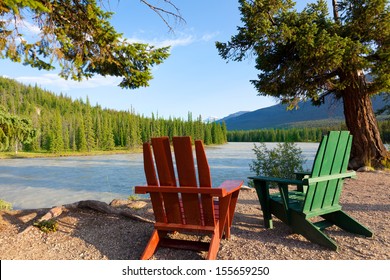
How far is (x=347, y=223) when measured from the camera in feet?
12.9

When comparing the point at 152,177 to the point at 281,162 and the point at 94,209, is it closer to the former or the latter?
the point at 94,209

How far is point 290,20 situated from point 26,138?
8782 millimetres

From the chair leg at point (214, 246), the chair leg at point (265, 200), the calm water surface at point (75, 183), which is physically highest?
the chair leg at point (265, 200)

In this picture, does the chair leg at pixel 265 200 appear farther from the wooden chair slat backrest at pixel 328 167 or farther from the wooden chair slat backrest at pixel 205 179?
the wooden chair slat backrest at pixel 205 179

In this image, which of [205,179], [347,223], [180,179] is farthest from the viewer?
[347,223]

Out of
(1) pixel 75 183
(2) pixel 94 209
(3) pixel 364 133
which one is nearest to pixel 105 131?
(1) pixel 75 183

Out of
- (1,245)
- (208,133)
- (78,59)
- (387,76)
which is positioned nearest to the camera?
(1,245)

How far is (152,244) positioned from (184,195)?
71cm

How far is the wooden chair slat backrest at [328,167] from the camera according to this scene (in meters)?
3.35

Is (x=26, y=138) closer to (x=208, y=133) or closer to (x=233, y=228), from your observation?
(x=233, y=228)

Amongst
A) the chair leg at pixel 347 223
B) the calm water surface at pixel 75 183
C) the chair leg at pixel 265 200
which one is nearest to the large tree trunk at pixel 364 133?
the calm water surface at pixel 75 183

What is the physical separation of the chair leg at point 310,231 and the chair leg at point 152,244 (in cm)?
160

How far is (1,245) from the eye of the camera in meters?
3.62
